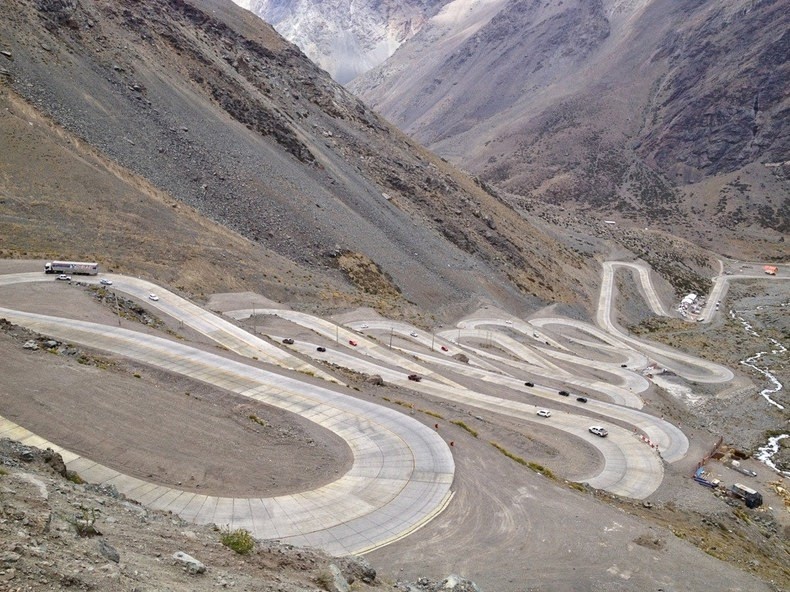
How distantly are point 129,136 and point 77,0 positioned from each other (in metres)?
22.1

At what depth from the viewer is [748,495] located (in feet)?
114

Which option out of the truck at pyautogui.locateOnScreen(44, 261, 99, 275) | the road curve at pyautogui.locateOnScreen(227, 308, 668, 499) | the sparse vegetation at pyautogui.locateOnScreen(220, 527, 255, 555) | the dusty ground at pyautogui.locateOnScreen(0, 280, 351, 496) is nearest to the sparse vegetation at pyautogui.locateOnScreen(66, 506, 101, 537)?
the sparse vegetation at pyautogui.locateOnScreen(220, 527, 255, 555)

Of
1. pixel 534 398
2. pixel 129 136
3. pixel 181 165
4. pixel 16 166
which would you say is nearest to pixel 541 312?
pixel 534 398

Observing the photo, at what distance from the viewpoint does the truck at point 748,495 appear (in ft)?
113

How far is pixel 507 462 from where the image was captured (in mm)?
25781

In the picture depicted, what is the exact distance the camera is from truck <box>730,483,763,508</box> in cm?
3453

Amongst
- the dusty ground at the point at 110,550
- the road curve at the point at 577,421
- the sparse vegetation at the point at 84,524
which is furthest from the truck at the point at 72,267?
the sparse vegetation at the point at 84,524

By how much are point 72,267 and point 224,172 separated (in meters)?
25.0

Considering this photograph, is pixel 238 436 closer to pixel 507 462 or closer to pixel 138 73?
pixel 507 462

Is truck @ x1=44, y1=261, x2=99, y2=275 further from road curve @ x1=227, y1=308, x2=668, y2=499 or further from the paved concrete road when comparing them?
road curve @ x1=227, y1=308, x2=668, y2=499

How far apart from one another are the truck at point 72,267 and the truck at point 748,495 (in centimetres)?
4800

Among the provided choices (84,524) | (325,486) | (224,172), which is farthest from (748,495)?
(224,172)

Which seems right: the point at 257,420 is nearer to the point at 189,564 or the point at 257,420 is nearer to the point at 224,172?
the point at 189,564

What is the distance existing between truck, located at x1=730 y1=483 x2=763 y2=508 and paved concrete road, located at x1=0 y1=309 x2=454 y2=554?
21154 millimetres
